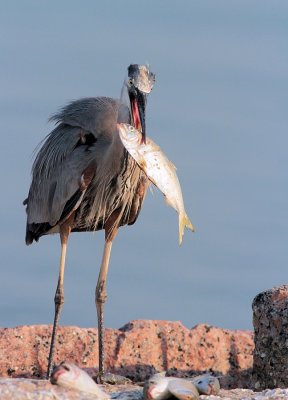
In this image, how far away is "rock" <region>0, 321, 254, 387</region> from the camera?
41.9ft

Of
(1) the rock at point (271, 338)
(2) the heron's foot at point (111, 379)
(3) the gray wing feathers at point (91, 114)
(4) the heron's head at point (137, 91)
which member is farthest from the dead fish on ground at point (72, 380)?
(3) the gray wing feathers at point (91, 114)

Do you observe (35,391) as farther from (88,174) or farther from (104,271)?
(104,271)

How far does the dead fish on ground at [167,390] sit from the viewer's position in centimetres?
815

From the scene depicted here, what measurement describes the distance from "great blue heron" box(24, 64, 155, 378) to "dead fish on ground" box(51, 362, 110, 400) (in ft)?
12.2

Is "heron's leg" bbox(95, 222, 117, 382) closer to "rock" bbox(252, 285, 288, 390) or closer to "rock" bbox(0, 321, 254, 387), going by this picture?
"rock" bbox(0, 321, 254, 387)

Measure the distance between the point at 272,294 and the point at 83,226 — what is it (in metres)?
2.87

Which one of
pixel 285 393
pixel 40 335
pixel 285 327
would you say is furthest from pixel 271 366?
pixel 40 335

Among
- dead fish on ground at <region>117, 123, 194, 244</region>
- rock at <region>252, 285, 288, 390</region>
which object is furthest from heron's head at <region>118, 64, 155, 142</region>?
rock at <region>252, 285, 288, 390</region>

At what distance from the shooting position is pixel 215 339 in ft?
42.9

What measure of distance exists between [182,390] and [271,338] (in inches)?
105

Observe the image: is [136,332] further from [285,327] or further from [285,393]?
[285,393]

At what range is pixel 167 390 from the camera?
8.20m

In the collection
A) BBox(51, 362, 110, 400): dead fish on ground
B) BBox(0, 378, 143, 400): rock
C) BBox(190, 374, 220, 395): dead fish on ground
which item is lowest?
BBox(0, 378, 143, 400): rock

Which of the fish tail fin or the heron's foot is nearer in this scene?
the fish tail fin
